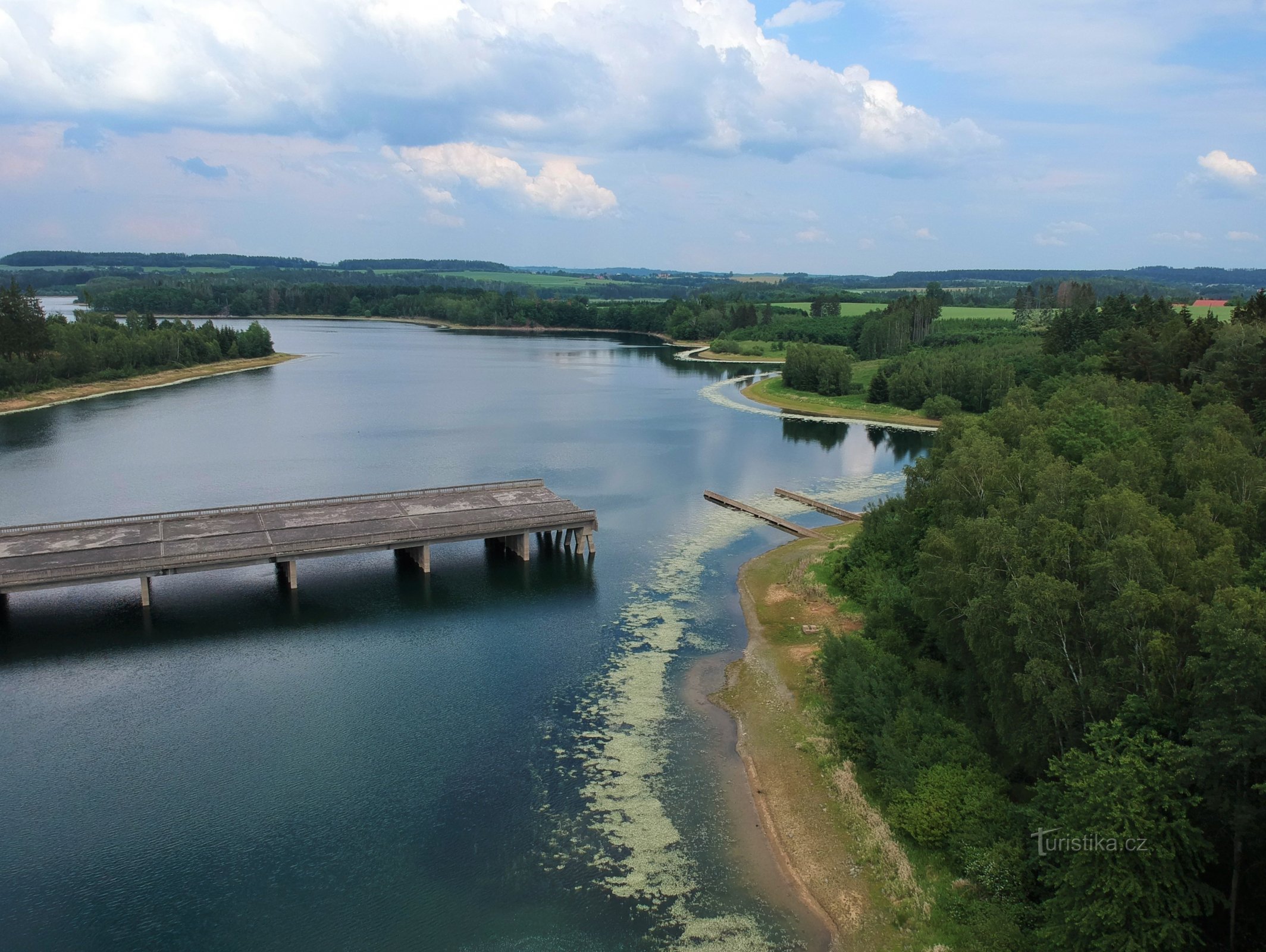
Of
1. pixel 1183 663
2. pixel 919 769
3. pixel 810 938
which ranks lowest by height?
pixel 810 938

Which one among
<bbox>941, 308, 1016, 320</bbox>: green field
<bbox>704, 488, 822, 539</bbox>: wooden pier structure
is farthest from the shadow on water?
<bbox>941, 308, 1016, 320</bbox>: green field

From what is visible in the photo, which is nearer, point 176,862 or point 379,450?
point 176,862

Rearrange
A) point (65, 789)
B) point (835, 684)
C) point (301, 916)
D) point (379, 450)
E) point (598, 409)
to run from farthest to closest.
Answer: point (598, 409), point (379, 450), point (835, 684), point (65, 789), point (301, 916)

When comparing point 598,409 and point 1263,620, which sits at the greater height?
point 1263,620

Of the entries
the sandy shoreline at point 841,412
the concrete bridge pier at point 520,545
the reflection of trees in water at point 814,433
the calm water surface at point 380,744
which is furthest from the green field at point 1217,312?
the concrete bridge pier at point 520,545

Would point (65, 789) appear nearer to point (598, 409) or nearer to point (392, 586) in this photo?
point (392, 586)

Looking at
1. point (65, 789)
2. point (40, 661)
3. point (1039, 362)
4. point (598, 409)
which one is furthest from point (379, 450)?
point (1039, 362)

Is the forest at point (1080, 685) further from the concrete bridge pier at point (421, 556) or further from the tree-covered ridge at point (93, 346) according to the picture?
the tree-covered ridge at point (93, 346)
